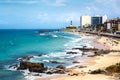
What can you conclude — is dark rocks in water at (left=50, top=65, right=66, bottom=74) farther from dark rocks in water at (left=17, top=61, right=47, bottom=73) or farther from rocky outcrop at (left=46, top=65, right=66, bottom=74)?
dark rocks in water at (left=17, top=61, right=47, bottom=73)

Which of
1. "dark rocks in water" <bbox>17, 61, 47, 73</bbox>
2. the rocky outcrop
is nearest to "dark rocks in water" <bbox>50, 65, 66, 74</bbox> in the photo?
the rocky outcrop

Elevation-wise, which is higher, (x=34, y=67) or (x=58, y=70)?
(x=34, y=67)

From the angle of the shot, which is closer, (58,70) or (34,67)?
(58,70)

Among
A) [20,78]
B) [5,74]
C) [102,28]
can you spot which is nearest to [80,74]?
[20,78]

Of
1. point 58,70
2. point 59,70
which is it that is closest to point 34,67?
point 58,70

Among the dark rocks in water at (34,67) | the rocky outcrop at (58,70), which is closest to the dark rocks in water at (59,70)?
the rocky outcrop at (58,70)

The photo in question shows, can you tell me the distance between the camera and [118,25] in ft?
504

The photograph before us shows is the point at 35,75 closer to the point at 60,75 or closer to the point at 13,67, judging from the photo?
the point at 60,75

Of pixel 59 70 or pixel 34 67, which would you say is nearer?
pixel 59 70

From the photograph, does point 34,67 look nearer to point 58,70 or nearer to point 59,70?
point 58,70

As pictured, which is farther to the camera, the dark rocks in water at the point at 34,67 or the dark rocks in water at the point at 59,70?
the dark rocks in water at the point at 34,67

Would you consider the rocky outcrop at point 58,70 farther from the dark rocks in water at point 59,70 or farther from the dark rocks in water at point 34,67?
the dark rocks in water at point 34,67

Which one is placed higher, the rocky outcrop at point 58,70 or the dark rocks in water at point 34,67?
the dark rocks in water at point 34,67

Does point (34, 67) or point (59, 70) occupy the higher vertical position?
point (34, 67)
